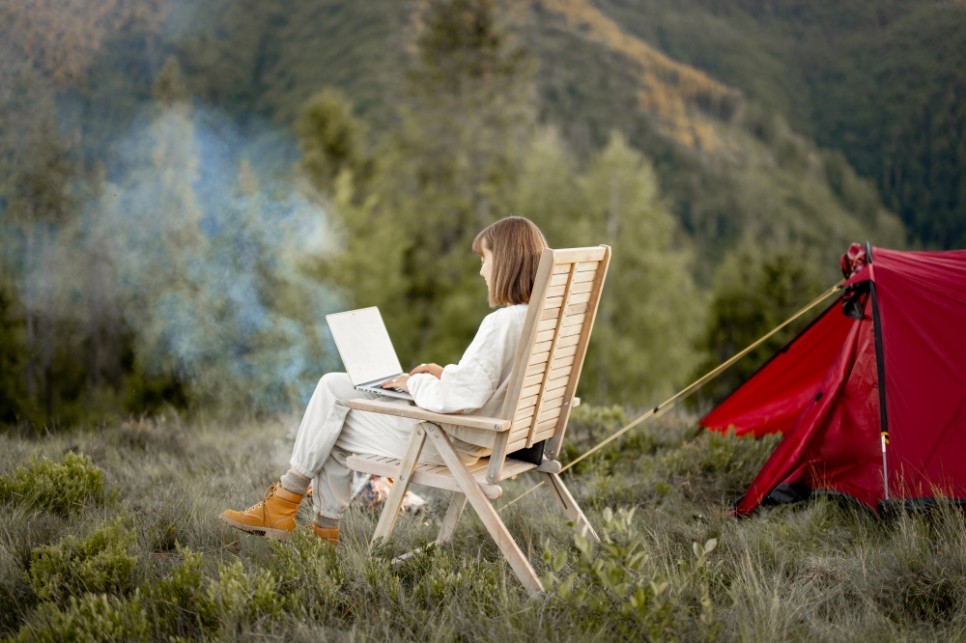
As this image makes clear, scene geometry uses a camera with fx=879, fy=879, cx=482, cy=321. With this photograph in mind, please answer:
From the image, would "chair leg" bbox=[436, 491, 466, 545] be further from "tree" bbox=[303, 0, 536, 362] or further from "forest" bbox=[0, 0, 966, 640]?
"tree" bbox=[303, 0, 536, 362]

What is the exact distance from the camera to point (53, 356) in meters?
10.9

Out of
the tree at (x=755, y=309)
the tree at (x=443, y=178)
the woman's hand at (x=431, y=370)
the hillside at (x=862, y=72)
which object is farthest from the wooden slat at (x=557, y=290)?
the hillside at (x=862, y=72)

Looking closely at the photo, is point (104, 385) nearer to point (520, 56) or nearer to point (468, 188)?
point (468, 188)

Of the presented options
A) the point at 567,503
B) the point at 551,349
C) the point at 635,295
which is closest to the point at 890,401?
the point at 567,503

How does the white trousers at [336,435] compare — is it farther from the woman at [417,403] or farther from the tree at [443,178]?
the tree at [443,178]

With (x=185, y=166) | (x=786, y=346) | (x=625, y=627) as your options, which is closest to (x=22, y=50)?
(x=786, y=346)

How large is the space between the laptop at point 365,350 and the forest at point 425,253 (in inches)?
23.6

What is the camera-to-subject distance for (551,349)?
294 centimetres

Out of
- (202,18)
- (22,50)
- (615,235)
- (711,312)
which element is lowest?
(711,312)

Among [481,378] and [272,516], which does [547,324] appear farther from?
[272,516]

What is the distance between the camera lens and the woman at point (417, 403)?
2.93 metres

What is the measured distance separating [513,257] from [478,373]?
42 centimetres

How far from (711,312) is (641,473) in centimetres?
2063

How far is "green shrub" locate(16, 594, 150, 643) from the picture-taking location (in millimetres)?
2455
